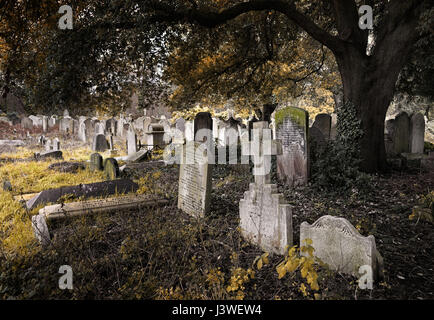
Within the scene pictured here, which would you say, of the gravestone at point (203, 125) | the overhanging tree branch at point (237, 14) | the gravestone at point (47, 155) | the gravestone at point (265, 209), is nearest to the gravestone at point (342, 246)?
the gravestone at point (265, 209)

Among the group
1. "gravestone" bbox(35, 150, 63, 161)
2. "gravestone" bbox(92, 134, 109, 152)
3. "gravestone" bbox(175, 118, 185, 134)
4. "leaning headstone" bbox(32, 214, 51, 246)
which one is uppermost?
"gravestone" bbox(175, 118, 185, 134)

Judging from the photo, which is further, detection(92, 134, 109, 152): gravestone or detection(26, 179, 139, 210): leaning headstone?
detection(92, 134, 109, 152): gravestone

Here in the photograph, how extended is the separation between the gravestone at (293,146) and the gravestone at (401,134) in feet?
18.8

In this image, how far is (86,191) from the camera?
6.21 metres

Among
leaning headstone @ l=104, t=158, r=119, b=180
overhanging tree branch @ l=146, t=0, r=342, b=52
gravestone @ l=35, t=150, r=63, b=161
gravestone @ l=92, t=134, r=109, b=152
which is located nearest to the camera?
overhanging tree branch @ l=146, t=0, r=342, b=52

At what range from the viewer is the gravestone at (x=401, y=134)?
408 inches

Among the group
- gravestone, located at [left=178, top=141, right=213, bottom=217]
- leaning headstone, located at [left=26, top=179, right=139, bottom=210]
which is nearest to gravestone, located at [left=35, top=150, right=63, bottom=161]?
leaning headstone, located at [left=26, top=179, right=139, bottom=210]

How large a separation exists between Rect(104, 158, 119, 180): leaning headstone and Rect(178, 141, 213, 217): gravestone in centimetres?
311

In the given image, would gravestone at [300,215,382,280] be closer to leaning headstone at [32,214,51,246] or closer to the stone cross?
the stone cross

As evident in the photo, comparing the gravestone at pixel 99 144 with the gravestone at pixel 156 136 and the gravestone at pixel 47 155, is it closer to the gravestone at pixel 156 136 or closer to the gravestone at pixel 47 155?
the gravestone at pixel 47 155

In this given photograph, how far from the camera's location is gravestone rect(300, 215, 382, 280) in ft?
9.49

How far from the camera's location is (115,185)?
6.57 metres
